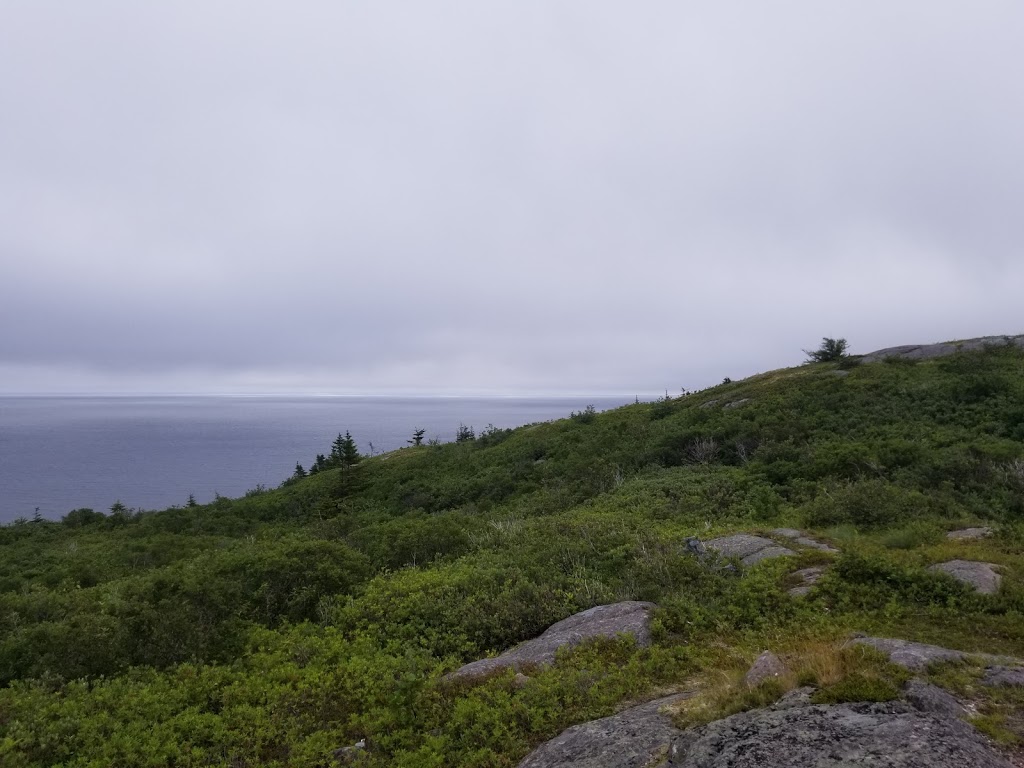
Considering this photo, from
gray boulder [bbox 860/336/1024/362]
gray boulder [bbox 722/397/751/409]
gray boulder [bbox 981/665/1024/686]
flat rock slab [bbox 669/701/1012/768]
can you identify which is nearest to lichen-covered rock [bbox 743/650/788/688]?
flat rock slab [bbox 669/701/1012/768]

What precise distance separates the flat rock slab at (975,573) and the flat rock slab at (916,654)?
2.44 meters

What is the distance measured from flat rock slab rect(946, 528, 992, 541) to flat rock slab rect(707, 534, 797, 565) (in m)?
3.40

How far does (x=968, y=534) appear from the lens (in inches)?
447

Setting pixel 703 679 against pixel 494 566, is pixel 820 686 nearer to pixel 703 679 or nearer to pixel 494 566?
pixel 703 679

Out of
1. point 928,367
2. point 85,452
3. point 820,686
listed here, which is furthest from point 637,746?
point 85,452

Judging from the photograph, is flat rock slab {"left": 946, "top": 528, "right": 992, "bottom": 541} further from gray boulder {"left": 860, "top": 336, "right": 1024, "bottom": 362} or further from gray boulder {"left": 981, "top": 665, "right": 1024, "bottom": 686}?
gray boulder {"left": 860, "top": 336, "right": 1024, "bottom": 362}

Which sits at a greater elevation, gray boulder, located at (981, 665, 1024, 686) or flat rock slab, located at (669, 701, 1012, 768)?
flat rock slab, located at (669, 701, 1012, 768)

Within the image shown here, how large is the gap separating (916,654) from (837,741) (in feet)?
8.97

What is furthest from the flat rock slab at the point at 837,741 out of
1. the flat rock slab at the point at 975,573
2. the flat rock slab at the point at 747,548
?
the flat rock slab at the point at 747,548

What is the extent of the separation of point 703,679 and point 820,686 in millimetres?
1510

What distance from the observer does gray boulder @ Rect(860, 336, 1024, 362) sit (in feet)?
97.9

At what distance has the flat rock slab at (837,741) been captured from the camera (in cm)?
379

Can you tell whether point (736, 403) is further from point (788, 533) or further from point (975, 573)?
point (975, 573)

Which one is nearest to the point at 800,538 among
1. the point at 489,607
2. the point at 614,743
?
the point at 489,607
